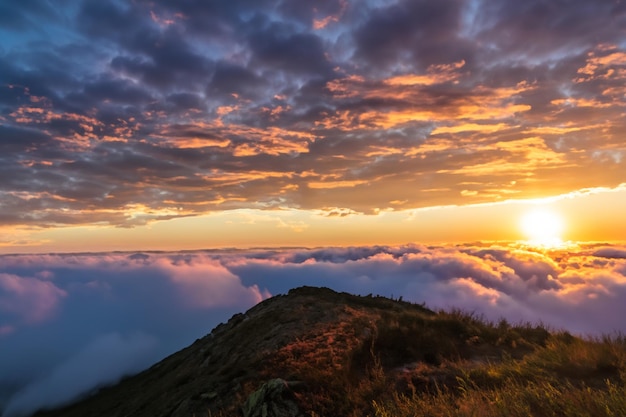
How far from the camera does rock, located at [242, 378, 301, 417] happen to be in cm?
1060

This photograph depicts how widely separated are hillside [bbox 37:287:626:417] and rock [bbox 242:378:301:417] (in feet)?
0.10

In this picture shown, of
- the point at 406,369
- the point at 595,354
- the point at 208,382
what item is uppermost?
the point at 595,354

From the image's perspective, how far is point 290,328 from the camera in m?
20.2

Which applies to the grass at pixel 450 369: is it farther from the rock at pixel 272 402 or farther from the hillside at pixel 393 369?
the rock at pixel 272 402

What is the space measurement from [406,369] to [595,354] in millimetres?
5476

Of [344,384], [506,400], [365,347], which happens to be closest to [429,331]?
[365,347]

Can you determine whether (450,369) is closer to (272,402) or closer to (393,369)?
(393,369)

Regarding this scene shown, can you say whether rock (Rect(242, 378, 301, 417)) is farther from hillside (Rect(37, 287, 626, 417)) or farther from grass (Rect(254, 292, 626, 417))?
grass (Rect(254, 292, 626, 417))

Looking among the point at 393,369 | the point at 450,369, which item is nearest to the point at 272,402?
the point at 393,369

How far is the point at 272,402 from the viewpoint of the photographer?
10867 millimetres

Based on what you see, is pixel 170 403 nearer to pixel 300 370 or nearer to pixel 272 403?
pixel 300 370

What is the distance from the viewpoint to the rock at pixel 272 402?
10.6 metres

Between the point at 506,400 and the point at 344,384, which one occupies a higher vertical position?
the point at 506,400

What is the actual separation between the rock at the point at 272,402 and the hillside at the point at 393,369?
0.03 meters
